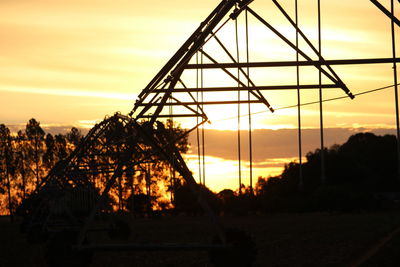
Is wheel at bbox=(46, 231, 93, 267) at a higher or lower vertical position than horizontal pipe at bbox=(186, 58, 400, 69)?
lower

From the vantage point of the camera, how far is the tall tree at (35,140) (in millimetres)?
95188

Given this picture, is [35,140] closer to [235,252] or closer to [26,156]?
[26,156]

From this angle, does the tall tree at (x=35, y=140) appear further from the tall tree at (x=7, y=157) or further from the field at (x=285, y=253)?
the field at (x=285, y=253)

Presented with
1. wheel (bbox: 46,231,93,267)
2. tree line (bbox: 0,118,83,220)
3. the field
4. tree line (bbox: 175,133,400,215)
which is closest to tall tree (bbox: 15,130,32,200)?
tree line (bbox: 0,118,83,220)

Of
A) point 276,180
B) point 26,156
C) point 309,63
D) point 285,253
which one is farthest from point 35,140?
point 309,63

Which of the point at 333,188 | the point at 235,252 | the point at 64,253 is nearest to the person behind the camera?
the point at 235,252

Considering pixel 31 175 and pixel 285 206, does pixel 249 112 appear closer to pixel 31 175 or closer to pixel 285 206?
pixel 285 206

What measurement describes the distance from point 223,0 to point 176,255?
43.3ft

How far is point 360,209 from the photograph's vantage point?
7825 cm

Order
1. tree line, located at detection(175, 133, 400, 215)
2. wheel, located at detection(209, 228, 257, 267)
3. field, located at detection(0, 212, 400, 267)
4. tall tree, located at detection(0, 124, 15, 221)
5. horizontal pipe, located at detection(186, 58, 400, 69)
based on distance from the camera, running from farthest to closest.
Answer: tall tree, located at detection(0, 124, 15, 221)
tree line, located at detection(175, 133, 400, 215)
field, located at detection(0, 212, 400, 267)
wheel, located at detection(209, 228, 257, 267)
horizontal pipe, located at detection(186, 58, 400, 69)

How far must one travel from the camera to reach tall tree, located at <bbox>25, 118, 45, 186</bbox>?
9519 centimetres

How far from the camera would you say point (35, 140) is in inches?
3802

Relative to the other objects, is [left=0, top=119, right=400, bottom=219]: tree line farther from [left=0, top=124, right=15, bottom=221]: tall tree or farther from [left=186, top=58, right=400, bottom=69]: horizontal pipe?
[left=186, top=58, right=400, bottom=69]: horizontal pipe

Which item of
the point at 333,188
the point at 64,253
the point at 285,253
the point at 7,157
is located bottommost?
the point at 285,253
